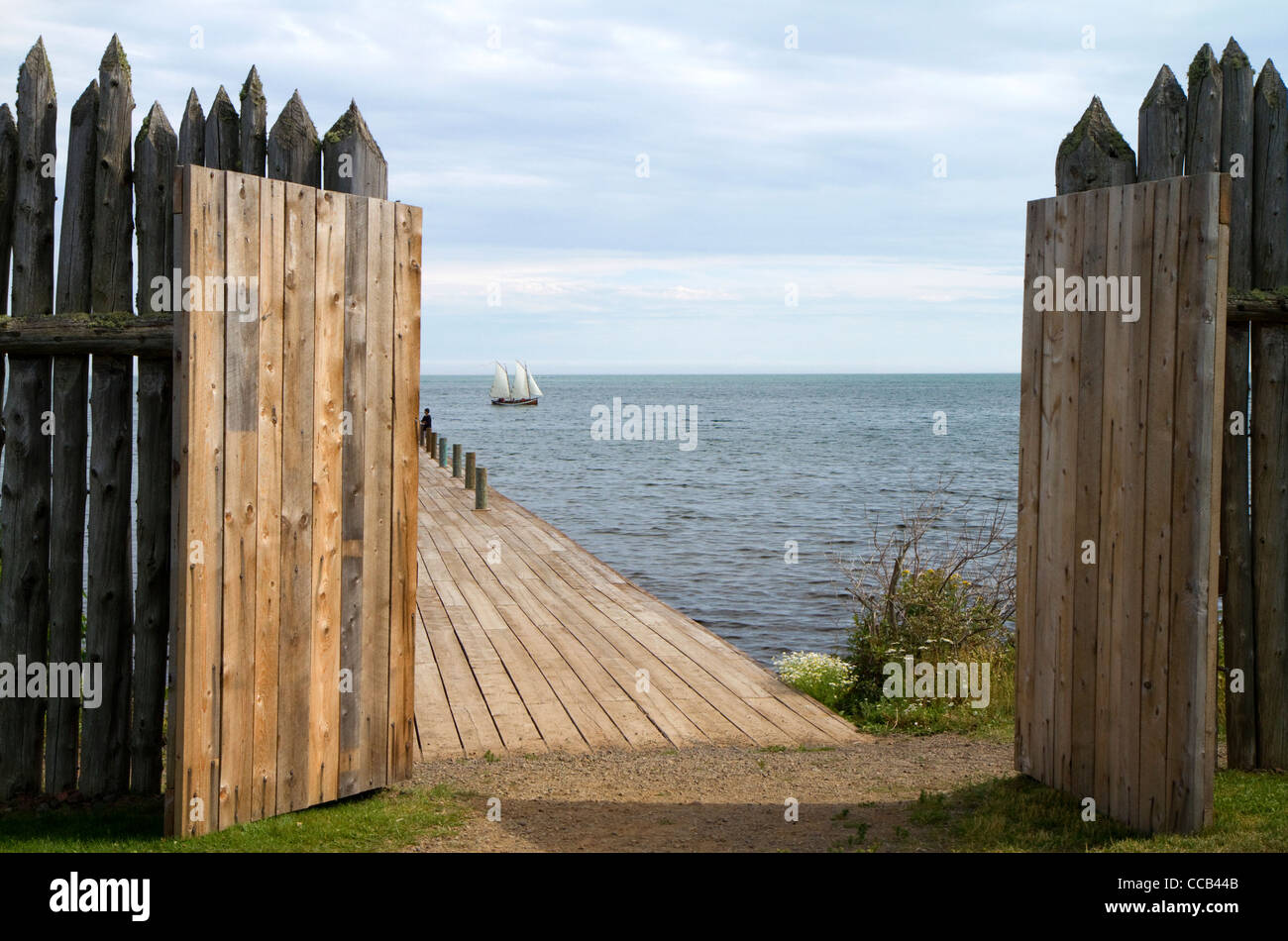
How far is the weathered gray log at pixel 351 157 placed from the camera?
211 inches

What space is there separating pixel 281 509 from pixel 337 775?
133 centimetres

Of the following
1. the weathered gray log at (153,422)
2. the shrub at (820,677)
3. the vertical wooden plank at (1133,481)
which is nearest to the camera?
the vertical wooden plank at (1133,481)

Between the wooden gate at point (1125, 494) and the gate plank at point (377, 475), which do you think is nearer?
the wooden gate at point (1125, 494)

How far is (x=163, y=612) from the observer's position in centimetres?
551

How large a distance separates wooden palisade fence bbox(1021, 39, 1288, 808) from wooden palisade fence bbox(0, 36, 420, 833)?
3.58m

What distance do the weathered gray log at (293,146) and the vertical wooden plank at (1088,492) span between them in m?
3.62

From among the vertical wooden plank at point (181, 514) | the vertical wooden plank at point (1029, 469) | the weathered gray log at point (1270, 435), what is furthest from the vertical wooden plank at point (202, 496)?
the weathered gray log at point (1270, 435)

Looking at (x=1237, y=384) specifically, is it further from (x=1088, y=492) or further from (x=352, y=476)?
(x=352, y=476)

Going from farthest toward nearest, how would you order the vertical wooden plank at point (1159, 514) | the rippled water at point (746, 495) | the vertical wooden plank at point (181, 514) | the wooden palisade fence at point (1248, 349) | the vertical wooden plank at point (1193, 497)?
the rippled water at point (746, 495) < the wooden palisade fence at point (1248, 349) < the vertical wooden plank at point (1159, 514) < the vertical wooden plank at point (1193, 497) < the vertical wooden plank at point (181, 514)

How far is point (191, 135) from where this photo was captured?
5430 millimetres

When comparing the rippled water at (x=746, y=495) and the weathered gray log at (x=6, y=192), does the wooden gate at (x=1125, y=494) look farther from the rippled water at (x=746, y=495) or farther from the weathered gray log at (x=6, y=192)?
the rippled water at (x=746, y=495)

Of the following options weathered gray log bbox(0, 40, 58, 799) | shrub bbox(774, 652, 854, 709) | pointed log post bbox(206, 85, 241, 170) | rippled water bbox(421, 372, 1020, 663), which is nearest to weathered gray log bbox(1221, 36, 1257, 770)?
shrub bbox(774, 652, 854, 709)
